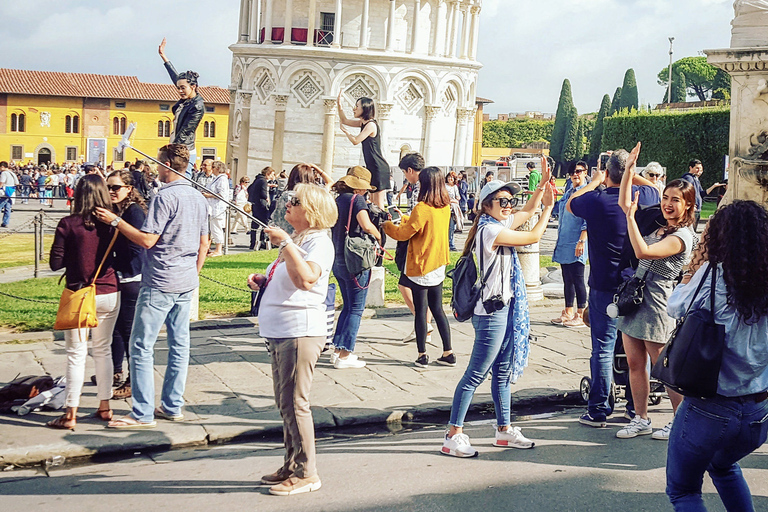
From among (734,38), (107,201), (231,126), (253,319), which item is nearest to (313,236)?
(107,201)

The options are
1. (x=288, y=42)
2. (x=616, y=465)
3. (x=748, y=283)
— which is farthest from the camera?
(x=288, y=42)

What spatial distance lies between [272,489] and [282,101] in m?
37.5

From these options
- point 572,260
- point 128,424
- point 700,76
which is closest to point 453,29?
point 572,260

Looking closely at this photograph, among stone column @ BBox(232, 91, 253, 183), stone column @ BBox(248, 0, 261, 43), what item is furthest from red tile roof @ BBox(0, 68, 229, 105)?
stone column @ BBox(232, 91, 253, 183)

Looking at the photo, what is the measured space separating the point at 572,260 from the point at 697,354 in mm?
6233

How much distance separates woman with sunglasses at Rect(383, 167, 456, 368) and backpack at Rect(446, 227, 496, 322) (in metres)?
1.81

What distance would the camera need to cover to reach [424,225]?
7750 millimetres

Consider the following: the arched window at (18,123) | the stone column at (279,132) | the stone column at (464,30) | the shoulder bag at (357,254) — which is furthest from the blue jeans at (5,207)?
the arched window at (18,123)

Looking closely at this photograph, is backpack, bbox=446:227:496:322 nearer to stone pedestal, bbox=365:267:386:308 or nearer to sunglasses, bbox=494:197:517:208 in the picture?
sunglasses, bbox=494:197:517:208

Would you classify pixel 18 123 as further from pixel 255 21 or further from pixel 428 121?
pixel 428 121

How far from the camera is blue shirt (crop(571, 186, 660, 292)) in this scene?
6.31 meters

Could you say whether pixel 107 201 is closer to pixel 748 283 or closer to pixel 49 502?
pixel 49 502

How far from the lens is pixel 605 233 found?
6.39 metres

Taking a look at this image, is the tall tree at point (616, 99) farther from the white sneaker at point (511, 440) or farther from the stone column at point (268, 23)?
the white sneaker at point (511, 440)
